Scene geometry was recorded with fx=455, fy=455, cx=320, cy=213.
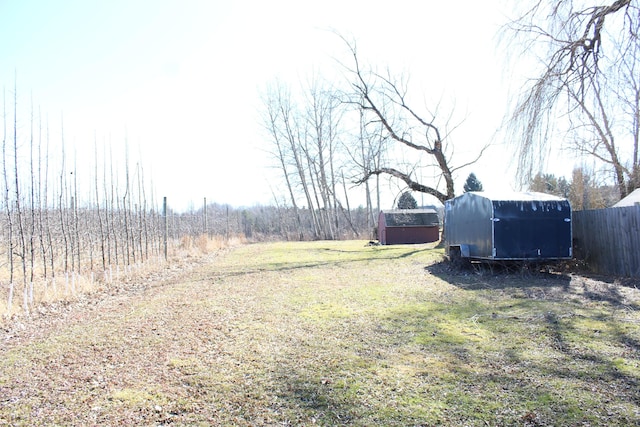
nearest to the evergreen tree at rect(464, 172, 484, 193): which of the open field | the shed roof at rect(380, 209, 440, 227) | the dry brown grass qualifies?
the shed roof at rect(380, 209, 440, 227)

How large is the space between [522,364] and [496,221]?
21.0 ft

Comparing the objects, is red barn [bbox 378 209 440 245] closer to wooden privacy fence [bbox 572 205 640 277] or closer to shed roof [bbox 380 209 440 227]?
shed roof [bbox 380 209 440 227]

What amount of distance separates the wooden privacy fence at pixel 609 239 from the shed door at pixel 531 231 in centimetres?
102

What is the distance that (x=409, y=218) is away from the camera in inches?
1029

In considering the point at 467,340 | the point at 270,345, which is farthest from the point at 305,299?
the point at 467,340

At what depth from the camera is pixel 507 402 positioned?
136 inches

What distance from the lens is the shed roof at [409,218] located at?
84.6 ft

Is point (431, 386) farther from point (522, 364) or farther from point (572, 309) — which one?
point (572, 309)

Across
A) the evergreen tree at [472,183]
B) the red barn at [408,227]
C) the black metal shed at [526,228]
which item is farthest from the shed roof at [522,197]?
the evergreen tree at [472,183]

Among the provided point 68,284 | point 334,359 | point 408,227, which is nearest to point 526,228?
point 334,359

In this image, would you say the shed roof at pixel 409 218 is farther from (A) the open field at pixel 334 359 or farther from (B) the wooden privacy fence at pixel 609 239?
(A) the open field at pixel 334 359

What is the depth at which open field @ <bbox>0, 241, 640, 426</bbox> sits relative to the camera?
3.40 meters

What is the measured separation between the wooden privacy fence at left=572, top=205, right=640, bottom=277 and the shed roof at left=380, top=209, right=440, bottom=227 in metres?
14.4

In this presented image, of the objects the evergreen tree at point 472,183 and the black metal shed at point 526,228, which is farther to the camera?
the evergreen tree at point 472,183
